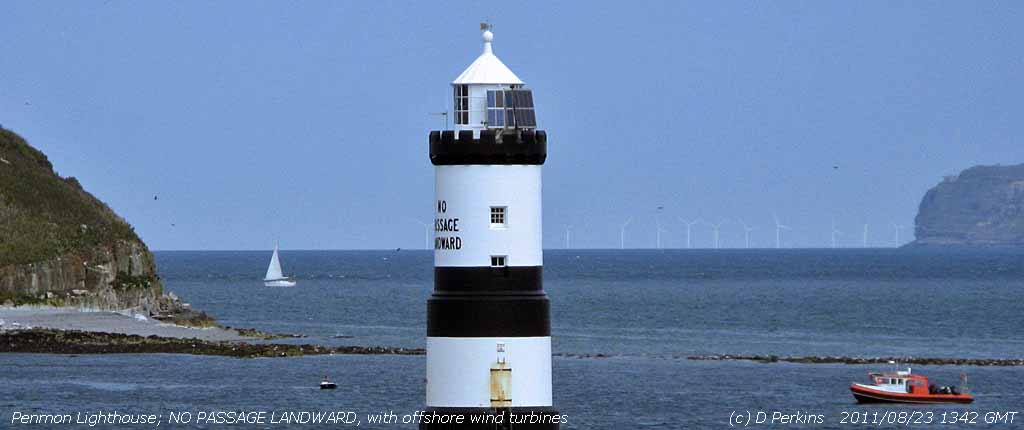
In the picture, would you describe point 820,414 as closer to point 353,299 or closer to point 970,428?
point 970,428

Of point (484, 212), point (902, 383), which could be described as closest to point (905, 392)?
point (902, 383)

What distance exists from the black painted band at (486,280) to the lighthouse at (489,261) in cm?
1

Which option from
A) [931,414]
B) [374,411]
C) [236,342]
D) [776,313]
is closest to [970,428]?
[931,414]

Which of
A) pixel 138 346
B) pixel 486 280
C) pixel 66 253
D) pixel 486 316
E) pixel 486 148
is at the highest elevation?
pixel 66 253

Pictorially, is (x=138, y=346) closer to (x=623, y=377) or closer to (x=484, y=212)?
(x=623, y=377)

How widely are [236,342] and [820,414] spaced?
153ft

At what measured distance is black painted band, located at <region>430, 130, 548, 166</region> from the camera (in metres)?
18.9

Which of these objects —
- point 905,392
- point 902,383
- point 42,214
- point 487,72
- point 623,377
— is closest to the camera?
point 487,72

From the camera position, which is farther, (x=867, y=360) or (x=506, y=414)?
(x=867, y=360)

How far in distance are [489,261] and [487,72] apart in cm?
211

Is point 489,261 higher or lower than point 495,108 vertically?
lower

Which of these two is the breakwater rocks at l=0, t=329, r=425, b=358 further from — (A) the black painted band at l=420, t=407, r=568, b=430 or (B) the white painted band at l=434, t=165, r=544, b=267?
(B) the white painted band at l=434, t=165, r=544, b=267

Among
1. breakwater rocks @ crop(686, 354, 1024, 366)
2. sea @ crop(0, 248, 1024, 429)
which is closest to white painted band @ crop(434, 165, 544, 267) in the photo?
sea @ crop(0, 248, 1024, 429)

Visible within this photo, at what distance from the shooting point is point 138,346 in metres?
101
